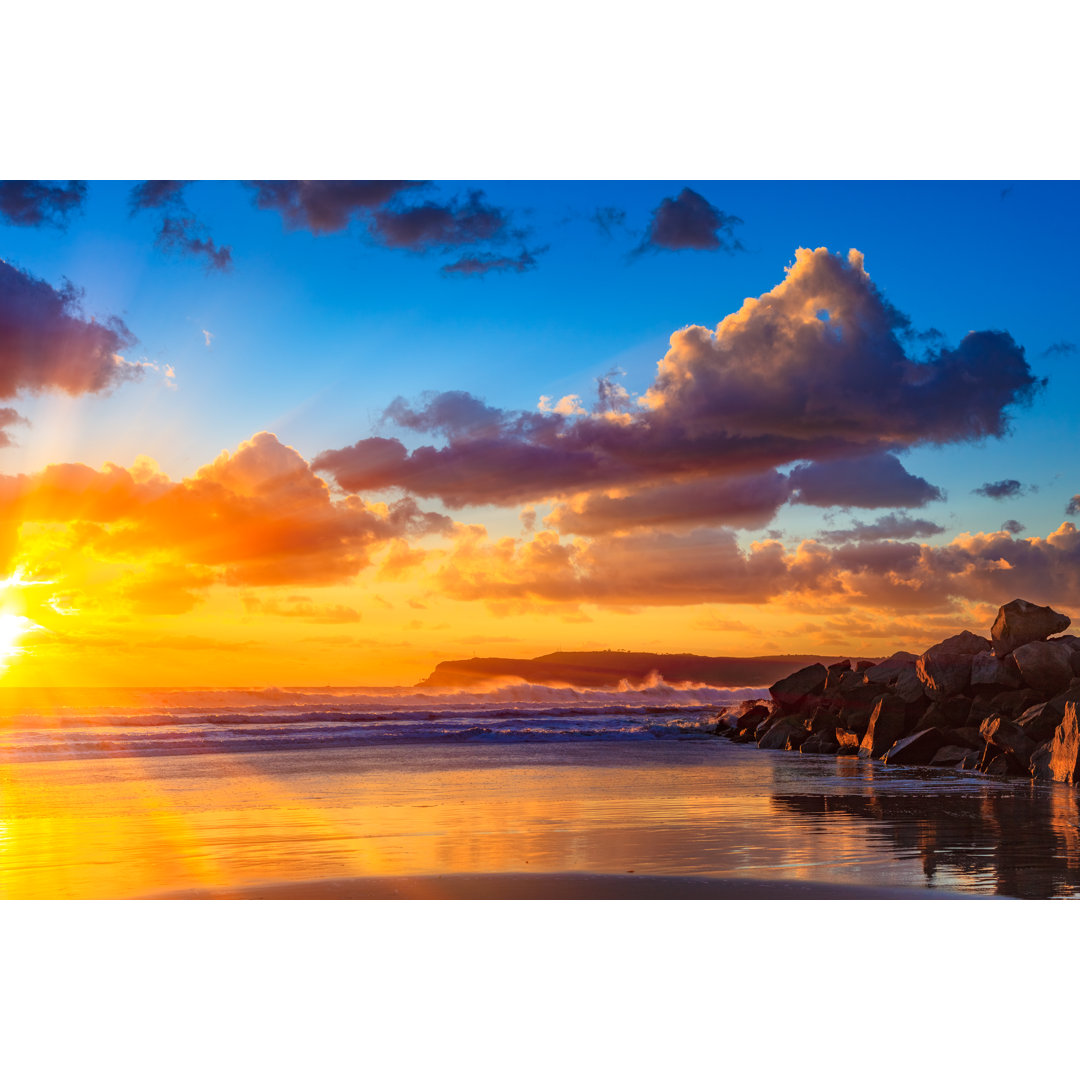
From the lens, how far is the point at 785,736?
73.2 feet

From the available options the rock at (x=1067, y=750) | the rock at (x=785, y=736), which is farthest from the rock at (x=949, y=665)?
the rock at (x=785, y=736)

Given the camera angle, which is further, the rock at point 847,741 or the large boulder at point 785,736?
the large boulder at point 785,736

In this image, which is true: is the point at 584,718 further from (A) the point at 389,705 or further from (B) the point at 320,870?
(B) the point at 320,870

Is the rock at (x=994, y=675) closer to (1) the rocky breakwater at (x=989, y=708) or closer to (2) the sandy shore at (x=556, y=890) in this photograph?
(1) the rocky breakwater at (x=989, y=708)

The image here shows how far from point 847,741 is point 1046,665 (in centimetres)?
470

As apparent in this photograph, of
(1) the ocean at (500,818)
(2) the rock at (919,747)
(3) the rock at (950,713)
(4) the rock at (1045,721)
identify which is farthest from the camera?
(3) the rock at (950,713)

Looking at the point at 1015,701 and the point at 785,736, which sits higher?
the point at 1015,701

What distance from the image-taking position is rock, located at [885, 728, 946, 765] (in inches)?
648

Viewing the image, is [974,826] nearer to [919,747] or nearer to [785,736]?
[919,747]

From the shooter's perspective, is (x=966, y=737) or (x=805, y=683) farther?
(x=805, y=683)

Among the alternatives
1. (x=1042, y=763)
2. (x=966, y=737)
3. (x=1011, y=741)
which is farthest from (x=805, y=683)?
(x=1042, y=763)

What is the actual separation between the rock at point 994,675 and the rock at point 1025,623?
40cm

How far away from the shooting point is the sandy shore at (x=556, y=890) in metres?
6.91

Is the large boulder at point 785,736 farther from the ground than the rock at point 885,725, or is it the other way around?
the rock at point 885,725
